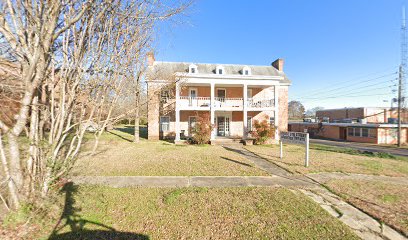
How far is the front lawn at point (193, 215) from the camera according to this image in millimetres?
3422

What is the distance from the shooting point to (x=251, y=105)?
18.4m

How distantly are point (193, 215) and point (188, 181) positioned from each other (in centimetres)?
220

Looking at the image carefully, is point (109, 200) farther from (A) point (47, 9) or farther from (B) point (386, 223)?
(B) point (386, 223)

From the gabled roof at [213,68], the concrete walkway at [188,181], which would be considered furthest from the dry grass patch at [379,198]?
the gabled roof at [213,68]

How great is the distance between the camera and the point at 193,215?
159 inches

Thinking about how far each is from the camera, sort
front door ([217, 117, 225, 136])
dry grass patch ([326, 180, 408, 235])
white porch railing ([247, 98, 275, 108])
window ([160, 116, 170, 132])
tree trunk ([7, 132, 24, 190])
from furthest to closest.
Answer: front door ([217, 117, 225, 136]), window ([160, 116, 170, 132]), white porch railing ([247, 98, 275, 108]), dry grass patch ([326, 180, 408, 235]), tree trunk ([7, 132, 24, 190])

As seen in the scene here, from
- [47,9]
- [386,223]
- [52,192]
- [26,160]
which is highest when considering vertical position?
[47,9]

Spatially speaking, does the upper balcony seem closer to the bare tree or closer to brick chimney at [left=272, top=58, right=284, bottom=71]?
brick chimney at [left=272, top=58, right=284, bottom=71]

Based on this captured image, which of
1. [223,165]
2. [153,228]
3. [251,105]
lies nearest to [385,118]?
[251,105]

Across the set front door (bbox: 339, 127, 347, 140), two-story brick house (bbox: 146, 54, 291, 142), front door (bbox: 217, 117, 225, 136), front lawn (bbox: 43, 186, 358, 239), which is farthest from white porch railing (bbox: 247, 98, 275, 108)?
front door (bbox: 339, 127, 347, 140)

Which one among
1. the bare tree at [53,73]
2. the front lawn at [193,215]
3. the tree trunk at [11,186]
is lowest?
the front lawn at [193,215]

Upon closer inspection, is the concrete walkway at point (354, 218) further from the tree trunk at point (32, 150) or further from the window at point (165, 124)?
the window at point (165, 124)

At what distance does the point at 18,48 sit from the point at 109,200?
3822 mm

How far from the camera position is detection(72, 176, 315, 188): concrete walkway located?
588 centimetres
